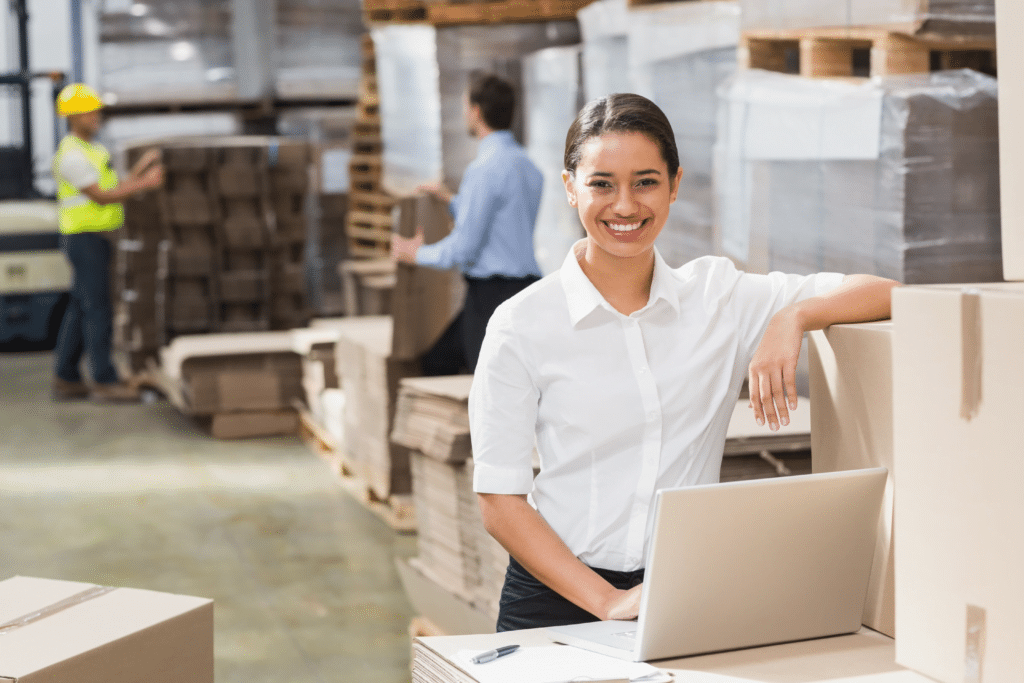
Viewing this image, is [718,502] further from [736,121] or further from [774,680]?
[736,121]

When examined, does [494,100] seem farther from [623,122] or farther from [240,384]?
[623,122]

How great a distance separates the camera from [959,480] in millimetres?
1394

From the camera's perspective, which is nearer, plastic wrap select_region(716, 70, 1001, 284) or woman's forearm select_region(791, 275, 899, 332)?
woman's forearm select_region(791, 275, 899, 332)

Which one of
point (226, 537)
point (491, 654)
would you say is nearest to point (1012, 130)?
point (491, 654)

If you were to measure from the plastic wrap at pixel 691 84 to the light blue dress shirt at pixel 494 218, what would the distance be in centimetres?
81

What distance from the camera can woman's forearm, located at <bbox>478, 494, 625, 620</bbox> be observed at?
182cm

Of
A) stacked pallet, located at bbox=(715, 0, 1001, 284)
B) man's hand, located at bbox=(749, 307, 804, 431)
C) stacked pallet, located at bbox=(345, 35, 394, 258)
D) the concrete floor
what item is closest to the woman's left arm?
man's hand, located at bbox=(749, 307, 804, 431)

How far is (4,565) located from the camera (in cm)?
479

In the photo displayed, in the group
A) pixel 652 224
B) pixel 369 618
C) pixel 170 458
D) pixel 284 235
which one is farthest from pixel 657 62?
pixel 284 235

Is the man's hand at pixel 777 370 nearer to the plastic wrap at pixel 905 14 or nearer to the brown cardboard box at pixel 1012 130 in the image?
the brown cardboard box at pixel 1012 130

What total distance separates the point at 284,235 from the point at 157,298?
0.96m

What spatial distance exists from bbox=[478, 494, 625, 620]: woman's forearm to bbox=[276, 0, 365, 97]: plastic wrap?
806 cm

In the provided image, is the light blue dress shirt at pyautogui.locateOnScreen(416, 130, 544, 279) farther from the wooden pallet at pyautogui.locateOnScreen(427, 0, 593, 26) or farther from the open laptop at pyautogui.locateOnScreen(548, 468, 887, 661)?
the open laptop at pyautogui.locateOnScreen(548, 468, 887, 661)

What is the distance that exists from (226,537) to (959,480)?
420cm
